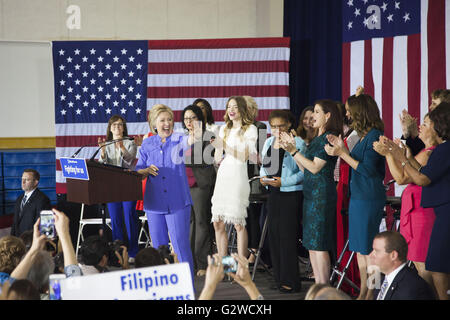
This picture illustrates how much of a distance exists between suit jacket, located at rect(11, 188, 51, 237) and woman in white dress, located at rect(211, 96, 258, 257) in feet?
5.92

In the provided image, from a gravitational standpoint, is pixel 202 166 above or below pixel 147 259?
above

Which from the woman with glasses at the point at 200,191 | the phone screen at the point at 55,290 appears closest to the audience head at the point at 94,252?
the phone screen at the point at 55,290

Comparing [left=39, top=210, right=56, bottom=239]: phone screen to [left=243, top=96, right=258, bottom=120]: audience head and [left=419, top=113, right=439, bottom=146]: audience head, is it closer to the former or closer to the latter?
[left=419, top=113, right=439, bottom=146]: audience head

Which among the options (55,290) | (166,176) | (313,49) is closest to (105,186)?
(166,176)

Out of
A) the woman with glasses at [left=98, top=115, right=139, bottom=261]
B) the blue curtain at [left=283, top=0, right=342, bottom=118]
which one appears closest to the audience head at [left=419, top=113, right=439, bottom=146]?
the woman with glasses at [left=98, top=115, right=139, bottom=261]

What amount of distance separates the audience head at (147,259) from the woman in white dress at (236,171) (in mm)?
1861

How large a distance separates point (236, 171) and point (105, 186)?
1.26 meters

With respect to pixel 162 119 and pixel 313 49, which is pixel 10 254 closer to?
pixel 162 119

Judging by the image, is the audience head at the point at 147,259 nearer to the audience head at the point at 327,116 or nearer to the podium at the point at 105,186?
the podium at the point at 105,186

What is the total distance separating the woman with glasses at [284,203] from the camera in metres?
4.56

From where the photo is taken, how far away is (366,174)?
12.6 ft

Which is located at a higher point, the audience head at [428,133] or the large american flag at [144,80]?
the large american flag at [144,80]

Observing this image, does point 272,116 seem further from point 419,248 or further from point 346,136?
point 419,248
